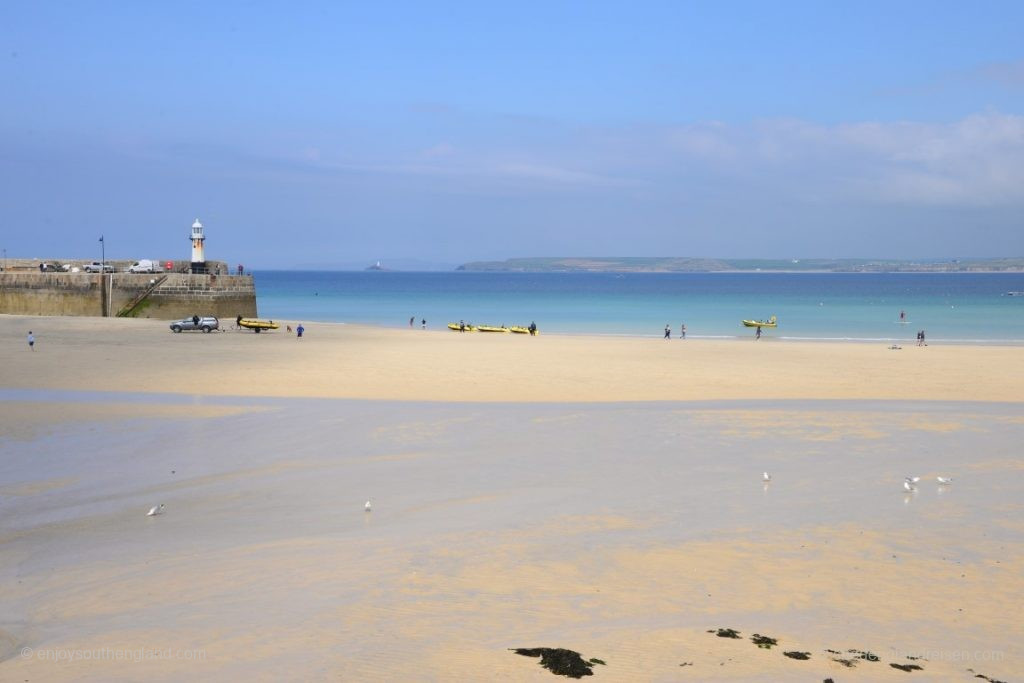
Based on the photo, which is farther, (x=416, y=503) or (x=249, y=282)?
(x=249, y=282)

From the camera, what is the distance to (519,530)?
36.8ft

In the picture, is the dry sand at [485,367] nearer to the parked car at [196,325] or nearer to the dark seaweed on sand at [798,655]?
the parked car at [196,325]

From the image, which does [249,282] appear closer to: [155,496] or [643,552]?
[155,496]

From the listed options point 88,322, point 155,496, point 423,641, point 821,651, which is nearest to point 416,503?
point 155,496

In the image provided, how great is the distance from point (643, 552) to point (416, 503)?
3.50 meters

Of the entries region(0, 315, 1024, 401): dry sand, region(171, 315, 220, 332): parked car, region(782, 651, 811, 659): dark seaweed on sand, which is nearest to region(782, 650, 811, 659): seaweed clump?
region(782, 651, 811, 659): dark seaweed on sand

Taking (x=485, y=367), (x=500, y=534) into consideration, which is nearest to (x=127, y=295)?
(x=485, y=367)

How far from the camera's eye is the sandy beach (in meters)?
7.62

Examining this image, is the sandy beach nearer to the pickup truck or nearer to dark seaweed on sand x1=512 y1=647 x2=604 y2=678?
dark seaweed on sand x1=512 y1=647 x2=604 y2=678

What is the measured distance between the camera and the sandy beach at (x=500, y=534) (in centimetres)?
762

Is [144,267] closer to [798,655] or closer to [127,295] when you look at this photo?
[127,295]

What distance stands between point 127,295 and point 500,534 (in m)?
45.3

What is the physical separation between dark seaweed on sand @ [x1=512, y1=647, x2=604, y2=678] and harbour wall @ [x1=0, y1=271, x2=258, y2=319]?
46881 millimetres

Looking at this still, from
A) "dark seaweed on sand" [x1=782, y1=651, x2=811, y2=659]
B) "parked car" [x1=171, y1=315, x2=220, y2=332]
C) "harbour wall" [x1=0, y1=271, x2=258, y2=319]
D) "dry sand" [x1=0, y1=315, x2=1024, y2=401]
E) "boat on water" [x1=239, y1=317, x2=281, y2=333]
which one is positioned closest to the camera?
"dark seaweed on sand" [x1=782, y1=651, x2=811, y2=659]
